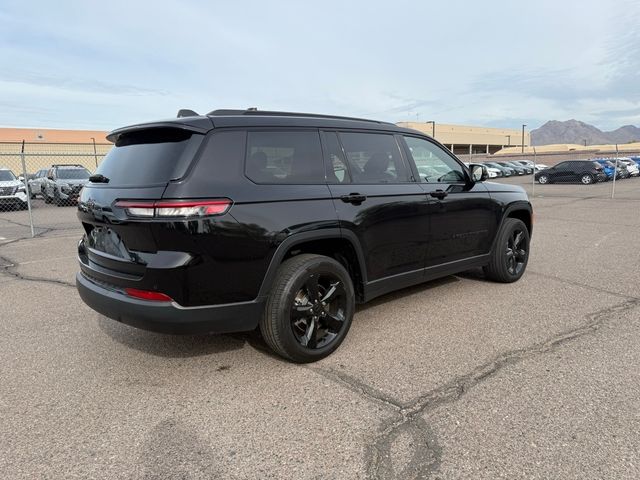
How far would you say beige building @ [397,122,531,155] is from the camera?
9044 cm

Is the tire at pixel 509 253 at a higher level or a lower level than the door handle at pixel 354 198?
lower

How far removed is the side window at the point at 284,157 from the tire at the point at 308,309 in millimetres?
615

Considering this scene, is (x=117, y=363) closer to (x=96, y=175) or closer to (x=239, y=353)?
(x=239, y=353)

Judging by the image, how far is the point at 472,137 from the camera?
99.1 m

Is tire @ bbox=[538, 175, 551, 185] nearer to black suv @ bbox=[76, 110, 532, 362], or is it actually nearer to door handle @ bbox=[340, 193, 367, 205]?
black suv @ bbox=[76, 110, 532, 362]

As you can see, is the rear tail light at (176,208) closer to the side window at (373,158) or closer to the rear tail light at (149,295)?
the rear tail light at (149,295)

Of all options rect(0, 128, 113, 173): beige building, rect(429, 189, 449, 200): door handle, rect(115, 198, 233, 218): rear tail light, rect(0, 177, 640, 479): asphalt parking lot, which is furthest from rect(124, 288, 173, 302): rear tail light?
rect(0, 128, 113, 173): beige building

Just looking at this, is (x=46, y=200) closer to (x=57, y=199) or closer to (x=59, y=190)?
(x=57, y=199)

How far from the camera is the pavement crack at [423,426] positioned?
95.0 inches

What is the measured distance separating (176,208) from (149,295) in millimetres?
604

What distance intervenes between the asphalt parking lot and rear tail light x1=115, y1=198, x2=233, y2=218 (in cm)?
121

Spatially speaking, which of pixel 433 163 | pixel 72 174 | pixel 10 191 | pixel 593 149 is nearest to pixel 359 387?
pixel 433 163

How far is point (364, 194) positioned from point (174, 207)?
161 centimetres

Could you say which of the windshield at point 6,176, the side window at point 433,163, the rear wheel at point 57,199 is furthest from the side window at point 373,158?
the rear wheel at point 57,199
